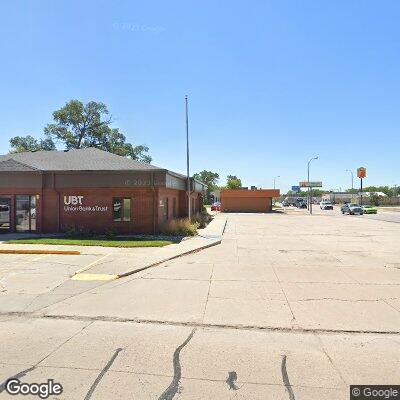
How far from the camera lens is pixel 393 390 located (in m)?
4.64

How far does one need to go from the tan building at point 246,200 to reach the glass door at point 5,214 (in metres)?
45.1

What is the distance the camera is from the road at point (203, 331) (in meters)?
4.87

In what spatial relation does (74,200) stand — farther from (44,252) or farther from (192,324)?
(192,324)

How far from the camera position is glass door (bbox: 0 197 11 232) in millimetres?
22611

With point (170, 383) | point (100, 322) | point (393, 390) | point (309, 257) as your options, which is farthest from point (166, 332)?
point (309, 257)

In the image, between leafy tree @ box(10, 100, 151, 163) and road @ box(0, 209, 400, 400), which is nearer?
road @ box(0, 209, 400, 400)

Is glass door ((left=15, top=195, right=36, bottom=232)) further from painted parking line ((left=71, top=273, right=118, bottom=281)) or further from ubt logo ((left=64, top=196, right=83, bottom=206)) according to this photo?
painted parking line ((left=71, top=273, right=118, bottom=281))

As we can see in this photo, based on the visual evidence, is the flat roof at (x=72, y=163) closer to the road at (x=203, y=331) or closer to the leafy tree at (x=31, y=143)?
the road at (x=203, y=331)

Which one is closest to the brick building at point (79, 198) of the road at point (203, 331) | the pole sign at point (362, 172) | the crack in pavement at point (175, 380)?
the road at point (203, 331)

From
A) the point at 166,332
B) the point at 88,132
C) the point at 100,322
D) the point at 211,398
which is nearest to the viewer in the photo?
the point at 211,398

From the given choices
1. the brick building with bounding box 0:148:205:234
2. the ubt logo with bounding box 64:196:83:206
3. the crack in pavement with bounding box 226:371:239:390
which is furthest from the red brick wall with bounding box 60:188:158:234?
the crack in pavement with bounding box 226:371:239:390

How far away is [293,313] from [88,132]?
57.4 m

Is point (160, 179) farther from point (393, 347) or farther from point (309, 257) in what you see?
point (393, 347)

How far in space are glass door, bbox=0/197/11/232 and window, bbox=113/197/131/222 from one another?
617 centimetres
